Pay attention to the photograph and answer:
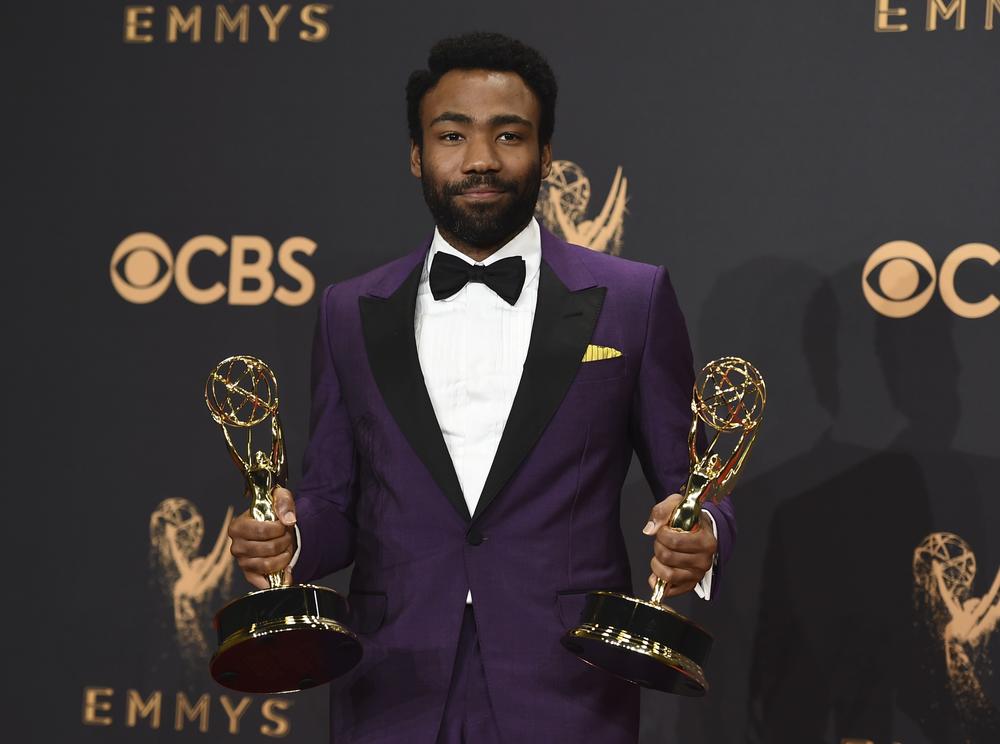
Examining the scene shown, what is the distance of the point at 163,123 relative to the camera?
313 cm

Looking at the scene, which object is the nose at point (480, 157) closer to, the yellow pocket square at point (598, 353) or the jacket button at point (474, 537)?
the yellow pocket square at point (598, 353)

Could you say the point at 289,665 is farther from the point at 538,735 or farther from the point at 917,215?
the point at 917,215

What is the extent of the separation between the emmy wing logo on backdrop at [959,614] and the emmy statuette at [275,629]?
1.39 metres

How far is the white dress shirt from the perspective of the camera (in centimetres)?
194

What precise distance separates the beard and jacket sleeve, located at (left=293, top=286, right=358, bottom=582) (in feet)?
0.87

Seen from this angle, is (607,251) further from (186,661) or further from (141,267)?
(186,661)

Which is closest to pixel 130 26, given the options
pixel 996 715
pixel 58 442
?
pixel 58 442

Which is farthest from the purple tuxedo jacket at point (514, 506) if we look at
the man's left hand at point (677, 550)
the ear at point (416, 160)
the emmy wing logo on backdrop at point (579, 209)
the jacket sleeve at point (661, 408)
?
the emmy wing logo on backdrop at point (579, 209)

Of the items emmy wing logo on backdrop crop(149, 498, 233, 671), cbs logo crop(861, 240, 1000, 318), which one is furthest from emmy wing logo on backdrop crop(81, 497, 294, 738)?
cbs logo crop(861, 240, 1000, 318)

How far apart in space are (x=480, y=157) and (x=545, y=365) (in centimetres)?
33

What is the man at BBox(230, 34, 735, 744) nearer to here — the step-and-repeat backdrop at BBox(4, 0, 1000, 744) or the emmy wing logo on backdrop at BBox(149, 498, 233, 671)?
the step-and-repeat backdrop at BBox(4, 0, 1000, 744)

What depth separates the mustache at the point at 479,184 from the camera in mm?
1981

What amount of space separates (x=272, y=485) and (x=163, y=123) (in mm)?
1580

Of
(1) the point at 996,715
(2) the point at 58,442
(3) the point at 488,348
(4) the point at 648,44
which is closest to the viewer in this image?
(3) the point at 488,348
